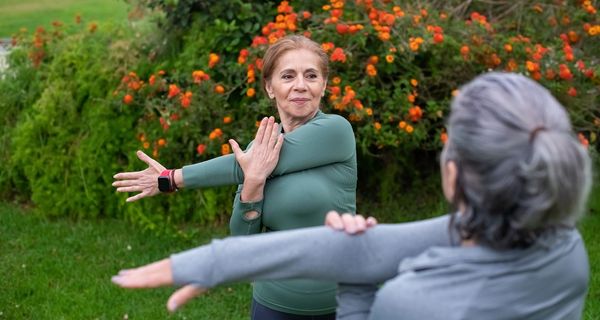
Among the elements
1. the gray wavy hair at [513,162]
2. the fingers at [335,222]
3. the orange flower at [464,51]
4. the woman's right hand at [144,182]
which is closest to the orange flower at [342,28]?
the orange flower at [464,51]

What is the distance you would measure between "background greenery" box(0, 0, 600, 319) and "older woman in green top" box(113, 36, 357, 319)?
213 cm

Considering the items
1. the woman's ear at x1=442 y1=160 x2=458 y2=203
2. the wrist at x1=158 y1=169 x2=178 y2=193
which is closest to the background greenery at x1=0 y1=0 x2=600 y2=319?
the wrist at x1=158 y1=169 x2=178 y2=193

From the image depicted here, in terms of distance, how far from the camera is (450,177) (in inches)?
56.3

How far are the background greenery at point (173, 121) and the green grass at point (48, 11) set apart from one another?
28.0 feet

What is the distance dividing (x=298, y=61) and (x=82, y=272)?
304cm

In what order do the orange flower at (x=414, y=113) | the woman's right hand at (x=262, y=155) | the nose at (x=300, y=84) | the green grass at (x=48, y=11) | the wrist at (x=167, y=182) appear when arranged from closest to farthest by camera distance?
the woman's right hand at (x=262, y=155)
the wrist at (x=167, y=182)
the nose at (x=300, y=84)
the orange flower at (x=414, y=113)
the green grass at (x=48, y=11)

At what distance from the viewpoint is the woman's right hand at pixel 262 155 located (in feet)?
7.63

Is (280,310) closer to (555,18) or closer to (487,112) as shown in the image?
(487,112)

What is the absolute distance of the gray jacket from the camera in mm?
1428

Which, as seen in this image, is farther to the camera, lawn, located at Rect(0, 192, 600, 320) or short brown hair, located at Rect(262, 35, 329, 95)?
lawn, located at Rect(0, 192, 600, 320)

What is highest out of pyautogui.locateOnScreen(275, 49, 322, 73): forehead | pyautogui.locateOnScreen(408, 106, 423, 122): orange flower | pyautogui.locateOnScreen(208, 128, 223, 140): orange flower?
pyautogui.locateOnScreen(275, 49, 322, 73): forehead

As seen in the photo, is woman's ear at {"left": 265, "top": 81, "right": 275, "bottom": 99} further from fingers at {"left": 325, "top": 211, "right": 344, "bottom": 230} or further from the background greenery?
the background greenery

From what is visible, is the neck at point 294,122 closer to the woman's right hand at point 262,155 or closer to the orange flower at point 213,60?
the woman's right hand at point 262,155

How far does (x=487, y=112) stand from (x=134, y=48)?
511 centimetres
